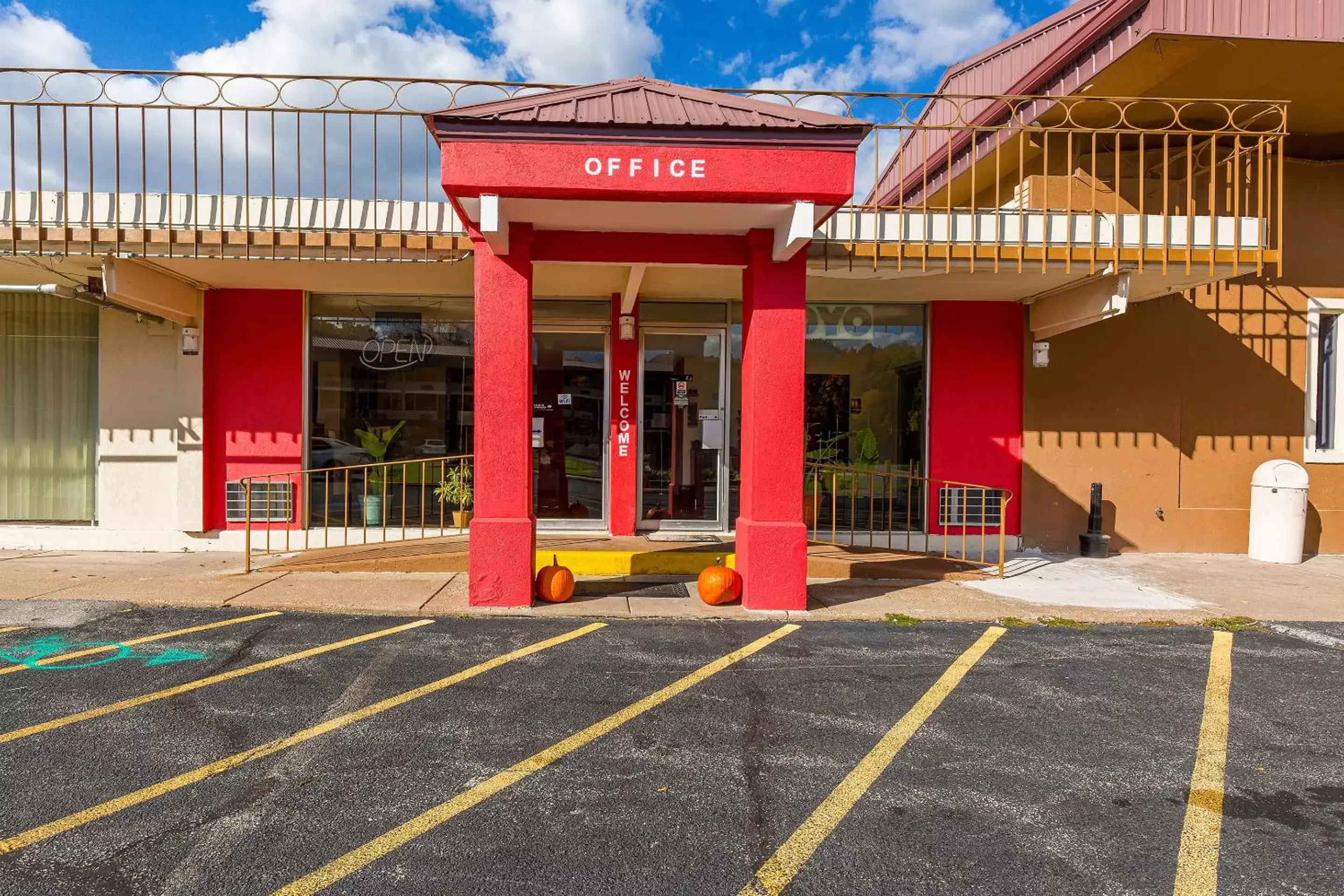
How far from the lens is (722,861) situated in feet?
9.53

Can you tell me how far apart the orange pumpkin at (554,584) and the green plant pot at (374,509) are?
360 centimetres

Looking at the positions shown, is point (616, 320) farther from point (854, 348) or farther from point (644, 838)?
point (644, 838)

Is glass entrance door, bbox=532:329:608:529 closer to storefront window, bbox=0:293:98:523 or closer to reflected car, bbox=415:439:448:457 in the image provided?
reflected car, bbox=415:439:448:457

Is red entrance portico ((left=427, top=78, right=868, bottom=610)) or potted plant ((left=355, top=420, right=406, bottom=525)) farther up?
red entrance portico ((left=427, top=78, right=868, bottom=610))

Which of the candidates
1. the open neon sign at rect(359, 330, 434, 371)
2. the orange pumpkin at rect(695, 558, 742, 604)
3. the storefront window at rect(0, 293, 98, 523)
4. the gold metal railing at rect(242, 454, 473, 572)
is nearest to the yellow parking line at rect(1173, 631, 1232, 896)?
the orange pumpkin at rect(695, 558, 742, 604)

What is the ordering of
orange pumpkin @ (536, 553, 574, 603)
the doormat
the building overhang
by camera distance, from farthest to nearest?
the doormat
orange pumpkin @ (536, 553, 574, 603)
the building overhang

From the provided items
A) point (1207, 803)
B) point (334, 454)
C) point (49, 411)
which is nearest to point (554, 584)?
point (334, 454)

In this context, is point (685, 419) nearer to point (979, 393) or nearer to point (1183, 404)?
point (979, 393)

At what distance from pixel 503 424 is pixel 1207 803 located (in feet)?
17.5

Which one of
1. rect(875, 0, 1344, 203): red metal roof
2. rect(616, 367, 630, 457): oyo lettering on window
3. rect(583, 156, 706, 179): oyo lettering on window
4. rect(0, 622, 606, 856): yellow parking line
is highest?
rect(875, 0, 1344, 203): red metal roof

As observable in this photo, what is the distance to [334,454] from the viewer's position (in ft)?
31.9

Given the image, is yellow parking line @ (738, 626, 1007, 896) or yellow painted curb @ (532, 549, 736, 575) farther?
yellow painted curb @ (532, 549, 736, 575)

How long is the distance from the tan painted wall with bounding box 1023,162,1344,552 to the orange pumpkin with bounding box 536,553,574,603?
248 inches

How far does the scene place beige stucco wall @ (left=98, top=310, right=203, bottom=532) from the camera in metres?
9.34
